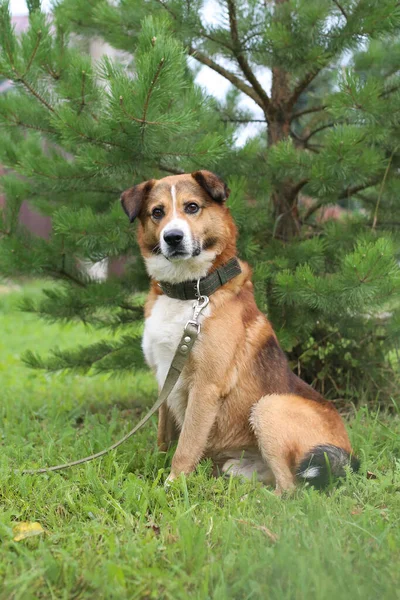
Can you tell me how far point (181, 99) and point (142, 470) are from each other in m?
2.18

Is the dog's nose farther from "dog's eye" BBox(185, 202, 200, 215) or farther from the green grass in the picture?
the green grass

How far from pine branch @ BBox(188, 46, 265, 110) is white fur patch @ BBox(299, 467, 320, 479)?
276cm

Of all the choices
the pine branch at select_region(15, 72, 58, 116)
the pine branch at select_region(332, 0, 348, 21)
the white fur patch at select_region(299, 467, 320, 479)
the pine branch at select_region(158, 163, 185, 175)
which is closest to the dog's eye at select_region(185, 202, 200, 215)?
the pine branch at select_region(158, 163, 185, 175)

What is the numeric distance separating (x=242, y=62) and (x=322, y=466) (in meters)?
2.80

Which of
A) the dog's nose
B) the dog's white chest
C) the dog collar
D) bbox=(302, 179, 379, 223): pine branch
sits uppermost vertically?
bbox=(302, 179, 379, 223): pine branch

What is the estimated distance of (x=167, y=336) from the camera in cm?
301

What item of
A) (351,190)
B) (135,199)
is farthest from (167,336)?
(351,190)

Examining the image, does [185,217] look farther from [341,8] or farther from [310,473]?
[341,8]

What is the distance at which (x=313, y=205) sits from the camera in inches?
183

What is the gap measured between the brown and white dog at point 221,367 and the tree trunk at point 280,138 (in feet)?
4.31

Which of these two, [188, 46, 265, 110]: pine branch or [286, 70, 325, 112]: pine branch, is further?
[188, 46, 265, 110]: pine branch

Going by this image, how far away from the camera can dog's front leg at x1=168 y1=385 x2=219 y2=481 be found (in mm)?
2906

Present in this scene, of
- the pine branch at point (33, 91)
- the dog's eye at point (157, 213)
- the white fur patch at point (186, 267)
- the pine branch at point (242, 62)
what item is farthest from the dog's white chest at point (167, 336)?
the pine branch at point (242, 62)

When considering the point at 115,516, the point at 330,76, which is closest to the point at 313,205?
the point at 330,76
